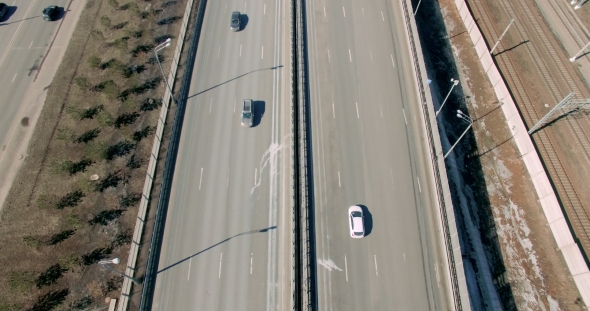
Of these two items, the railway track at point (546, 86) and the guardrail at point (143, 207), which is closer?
the guardrail at point (143, 207)

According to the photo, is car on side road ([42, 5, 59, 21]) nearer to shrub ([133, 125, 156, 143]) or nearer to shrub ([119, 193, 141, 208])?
shrub ([133, 125, 156, 143])

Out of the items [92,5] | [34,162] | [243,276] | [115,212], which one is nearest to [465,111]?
[243,276]

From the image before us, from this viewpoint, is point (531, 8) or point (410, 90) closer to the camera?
point (410, 90)

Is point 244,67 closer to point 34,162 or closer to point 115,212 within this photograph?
point 115,212

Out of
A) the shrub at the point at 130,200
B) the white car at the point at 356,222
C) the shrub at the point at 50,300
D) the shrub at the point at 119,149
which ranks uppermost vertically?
the shrub at the point at 119,149

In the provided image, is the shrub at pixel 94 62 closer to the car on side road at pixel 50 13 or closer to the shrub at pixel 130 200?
the car on side road at pixel 50 13

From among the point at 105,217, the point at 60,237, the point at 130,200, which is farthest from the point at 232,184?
the point at 60,237

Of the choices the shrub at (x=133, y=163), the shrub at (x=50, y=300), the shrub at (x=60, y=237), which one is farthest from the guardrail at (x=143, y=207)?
the shrub at (x=60, y=237)

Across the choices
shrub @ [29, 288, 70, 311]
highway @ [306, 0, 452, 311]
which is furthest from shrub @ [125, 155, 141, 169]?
highway @ [306, 0, 452, 311]
